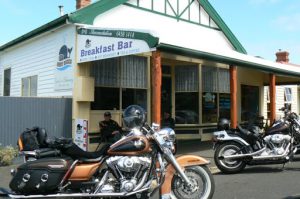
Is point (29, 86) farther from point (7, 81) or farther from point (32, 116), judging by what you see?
point (32, 116)

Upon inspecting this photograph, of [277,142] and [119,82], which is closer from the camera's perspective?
[277,142]

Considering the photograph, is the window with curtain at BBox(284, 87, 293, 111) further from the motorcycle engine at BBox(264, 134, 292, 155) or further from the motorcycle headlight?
the motorcycle headlight

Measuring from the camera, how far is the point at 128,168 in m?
5.97


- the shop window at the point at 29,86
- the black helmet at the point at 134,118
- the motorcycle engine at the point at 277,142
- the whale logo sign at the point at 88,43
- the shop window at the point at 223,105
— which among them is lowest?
the motorcycle engine at the point at 277,142

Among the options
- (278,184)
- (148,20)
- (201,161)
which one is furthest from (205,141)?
(201,161)

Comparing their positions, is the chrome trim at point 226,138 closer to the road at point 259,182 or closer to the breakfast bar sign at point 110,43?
the road at point 259,182

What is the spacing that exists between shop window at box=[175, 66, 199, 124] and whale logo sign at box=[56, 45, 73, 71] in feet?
17.4

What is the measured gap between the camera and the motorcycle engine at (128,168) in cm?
597

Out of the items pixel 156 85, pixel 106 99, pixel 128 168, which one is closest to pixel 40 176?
pixel 128 168

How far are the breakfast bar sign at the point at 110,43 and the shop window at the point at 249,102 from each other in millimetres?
10651

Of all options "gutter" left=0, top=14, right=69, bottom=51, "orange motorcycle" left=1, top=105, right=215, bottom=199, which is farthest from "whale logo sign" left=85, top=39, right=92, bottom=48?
"orange motorcycle" left=1, top=105, right=215, bottom=199

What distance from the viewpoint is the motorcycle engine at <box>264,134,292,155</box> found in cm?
1008

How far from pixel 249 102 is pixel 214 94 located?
155 inches

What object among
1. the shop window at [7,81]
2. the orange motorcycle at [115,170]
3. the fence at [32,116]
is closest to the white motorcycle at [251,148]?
the orange motorcycle at [115,170]
